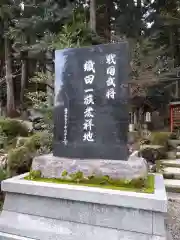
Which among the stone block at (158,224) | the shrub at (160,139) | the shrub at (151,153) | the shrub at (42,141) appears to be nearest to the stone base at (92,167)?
the stone block at (158,224)

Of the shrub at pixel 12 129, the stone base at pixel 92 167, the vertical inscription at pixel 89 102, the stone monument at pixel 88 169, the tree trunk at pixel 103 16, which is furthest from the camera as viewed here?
the tree trunk at pixel 103 16

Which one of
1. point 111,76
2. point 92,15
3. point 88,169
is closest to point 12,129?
point 92,15

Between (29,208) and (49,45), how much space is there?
5.76m

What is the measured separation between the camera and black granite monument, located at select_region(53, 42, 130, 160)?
310 cm

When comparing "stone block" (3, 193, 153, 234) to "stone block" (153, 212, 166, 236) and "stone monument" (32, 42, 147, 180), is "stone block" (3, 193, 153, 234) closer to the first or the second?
"stone block" (153, 212, 166, 236)

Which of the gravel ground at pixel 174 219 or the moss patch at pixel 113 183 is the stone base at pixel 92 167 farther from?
the gravel ground at pixel 174 219

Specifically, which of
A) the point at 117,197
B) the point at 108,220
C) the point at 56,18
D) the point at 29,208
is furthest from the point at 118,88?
the point at 56,18

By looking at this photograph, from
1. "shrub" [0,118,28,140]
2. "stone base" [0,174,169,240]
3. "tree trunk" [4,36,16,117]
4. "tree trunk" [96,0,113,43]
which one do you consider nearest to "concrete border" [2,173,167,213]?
"stone base" [0,174,169,240]

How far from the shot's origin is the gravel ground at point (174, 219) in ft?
9.45

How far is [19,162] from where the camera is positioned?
479cm

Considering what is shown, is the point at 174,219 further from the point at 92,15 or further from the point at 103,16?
the point at 103,16

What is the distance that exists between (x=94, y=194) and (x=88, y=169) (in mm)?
519

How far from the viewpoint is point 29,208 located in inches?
112

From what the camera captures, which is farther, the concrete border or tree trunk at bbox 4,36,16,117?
tree trunk at bbox 4,36,16,117
